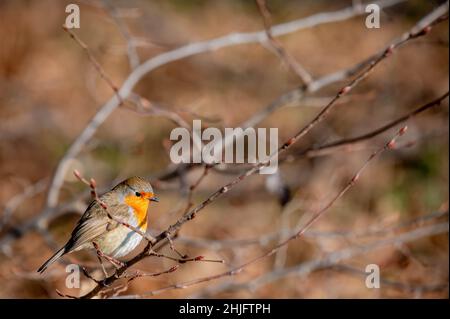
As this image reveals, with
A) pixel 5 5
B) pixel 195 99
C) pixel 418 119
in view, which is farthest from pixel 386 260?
pixel 5 5

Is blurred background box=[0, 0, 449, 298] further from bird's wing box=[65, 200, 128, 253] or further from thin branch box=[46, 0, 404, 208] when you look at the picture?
bird's wing box=[65, 200, 128, 253]

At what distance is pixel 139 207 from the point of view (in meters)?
3.24

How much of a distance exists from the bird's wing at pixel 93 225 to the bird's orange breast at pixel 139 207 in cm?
4

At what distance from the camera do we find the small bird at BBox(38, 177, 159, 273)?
10.6 feet

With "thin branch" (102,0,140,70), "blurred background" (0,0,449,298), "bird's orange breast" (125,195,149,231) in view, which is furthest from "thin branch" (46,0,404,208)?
"bird's orange breast" (125,195,149,231)

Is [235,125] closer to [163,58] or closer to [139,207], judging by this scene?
[163,58]

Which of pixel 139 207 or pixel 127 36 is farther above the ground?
pixel 127 36

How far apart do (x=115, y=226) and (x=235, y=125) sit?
367cm

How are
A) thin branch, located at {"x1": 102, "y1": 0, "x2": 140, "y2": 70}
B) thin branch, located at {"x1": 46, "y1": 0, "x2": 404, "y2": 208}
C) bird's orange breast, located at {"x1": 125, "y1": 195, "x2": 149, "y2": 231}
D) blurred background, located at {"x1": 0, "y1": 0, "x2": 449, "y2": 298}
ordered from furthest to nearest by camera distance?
blurred background, located at {"x1": 0, "y1": 0, "x2": 449, "y2": 298}, thin branch, located at {"x1": 46, "y1": 0, "x2": 404, "y2": 208}, thin branch, located at {"x1": 102, "y1": 0, "x2": 140, "y2": 70}, bird's orange breast, located at {"x1": 125, "y1": 195, "x2": 149, "y2": 231}

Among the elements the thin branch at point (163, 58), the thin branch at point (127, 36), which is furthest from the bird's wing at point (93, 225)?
the thin branch at point (127, 36)

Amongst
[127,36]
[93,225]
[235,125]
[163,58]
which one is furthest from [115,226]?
[235,125]

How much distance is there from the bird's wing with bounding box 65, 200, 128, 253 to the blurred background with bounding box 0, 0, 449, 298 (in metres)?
0.94

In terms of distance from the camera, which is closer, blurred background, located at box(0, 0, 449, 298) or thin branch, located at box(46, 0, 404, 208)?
thin branch, located at box(46, 0, 404, 208)

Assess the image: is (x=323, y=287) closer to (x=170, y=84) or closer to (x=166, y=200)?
(x=166, y=200)
